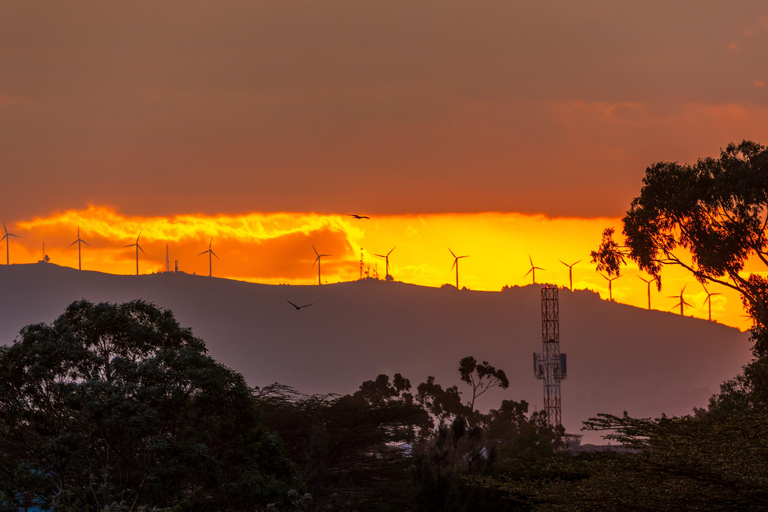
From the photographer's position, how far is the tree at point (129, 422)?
37.5m

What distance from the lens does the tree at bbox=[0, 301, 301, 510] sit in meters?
37.5

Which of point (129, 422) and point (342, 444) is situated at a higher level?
point (129, 422)

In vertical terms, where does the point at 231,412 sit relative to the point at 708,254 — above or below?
below

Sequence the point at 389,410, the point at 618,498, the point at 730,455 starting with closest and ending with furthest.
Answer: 1. the point at 730,455
2. the point at 618,498
3. the point at 389,410

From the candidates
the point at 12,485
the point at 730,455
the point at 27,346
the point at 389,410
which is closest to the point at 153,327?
the point at 27,346

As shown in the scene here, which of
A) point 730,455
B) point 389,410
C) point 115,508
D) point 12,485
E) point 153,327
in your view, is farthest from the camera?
point 389,410

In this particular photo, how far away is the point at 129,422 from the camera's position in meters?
37.4

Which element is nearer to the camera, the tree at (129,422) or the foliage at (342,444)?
the tree at (129,422)

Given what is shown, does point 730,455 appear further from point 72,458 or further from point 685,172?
point 685,172

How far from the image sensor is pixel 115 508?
1059 inches

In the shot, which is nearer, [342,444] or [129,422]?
[129,422]

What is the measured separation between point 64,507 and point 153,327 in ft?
31.7

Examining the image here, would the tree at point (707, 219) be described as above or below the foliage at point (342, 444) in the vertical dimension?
above

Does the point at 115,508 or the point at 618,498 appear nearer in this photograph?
the point at 115,508
